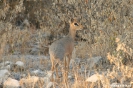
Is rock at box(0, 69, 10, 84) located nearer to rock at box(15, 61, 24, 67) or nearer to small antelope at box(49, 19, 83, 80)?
small antelope at box(49, 19, 83, 80)

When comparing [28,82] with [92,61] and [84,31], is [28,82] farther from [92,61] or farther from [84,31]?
[84,31]

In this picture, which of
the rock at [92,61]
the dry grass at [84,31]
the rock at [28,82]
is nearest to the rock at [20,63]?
the dry grass at [84,31]

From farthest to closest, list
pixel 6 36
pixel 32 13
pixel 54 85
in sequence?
pixel 32 13 < pixel 6 36 < pixel 54 85

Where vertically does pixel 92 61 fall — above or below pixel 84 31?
below

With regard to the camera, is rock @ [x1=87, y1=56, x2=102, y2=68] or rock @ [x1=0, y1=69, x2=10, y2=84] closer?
rock @ [x1=0, y1=69, x2=10, y2=84]

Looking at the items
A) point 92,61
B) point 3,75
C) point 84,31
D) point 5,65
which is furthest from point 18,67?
point 84,31

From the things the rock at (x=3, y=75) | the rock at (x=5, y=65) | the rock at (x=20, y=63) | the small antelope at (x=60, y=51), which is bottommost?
the rock at (x=5, y=65)

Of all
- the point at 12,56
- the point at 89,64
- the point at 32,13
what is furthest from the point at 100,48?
the point at 32,13

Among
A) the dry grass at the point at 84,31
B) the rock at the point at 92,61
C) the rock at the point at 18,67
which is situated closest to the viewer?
the rock at the point at 18,67

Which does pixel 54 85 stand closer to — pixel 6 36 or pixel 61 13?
pixel 6 36

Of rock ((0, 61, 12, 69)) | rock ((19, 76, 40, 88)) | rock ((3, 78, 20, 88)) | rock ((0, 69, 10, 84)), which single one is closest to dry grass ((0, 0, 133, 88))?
rock ((19, 76, 40, 88))

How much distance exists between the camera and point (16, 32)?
9570mm

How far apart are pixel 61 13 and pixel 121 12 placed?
79.8 inches

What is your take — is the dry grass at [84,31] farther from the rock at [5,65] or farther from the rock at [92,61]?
the rock at [5,65]
